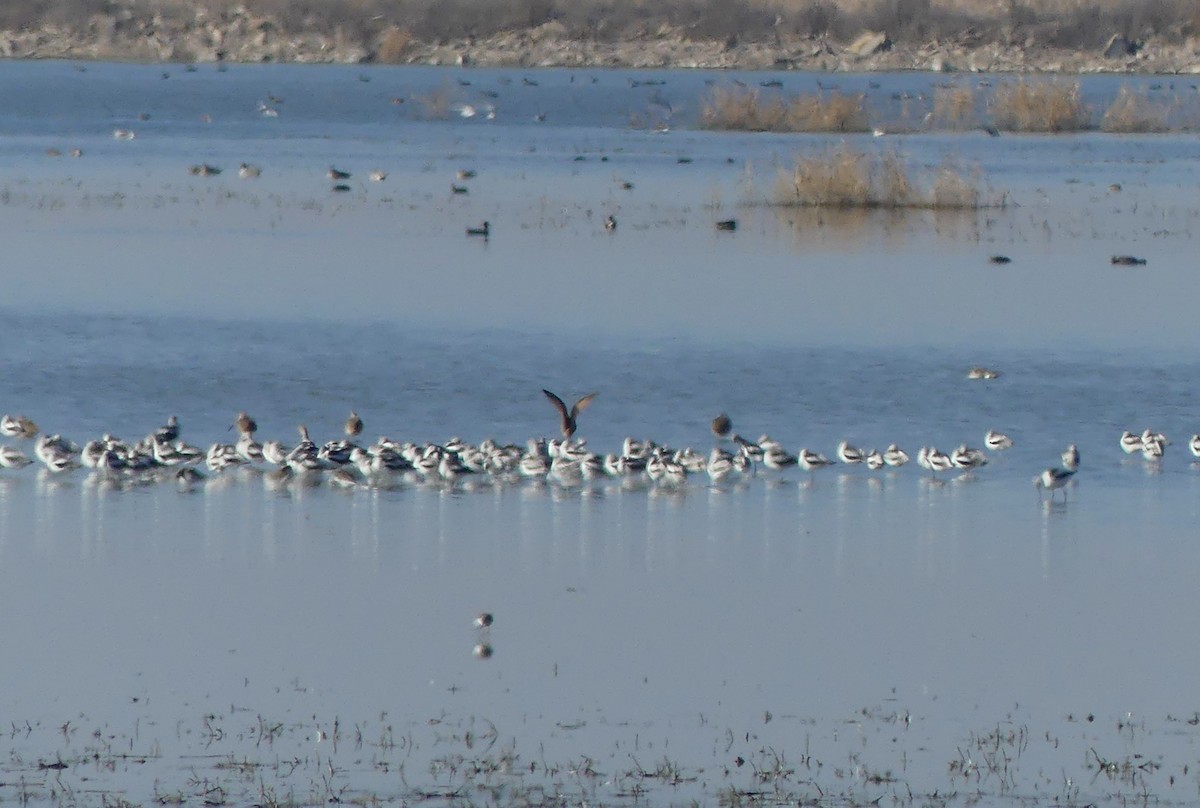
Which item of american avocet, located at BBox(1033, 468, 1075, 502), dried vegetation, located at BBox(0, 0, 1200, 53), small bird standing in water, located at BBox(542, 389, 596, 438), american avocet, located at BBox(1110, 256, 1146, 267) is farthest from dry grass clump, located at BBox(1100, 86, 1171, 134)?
american avocet, located at BBox(1033, 468, 1075, 502)

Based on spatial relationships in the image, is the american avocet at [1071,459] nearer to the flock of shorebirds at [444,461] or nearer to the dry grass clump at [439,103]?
the flock of shorebirds at [444,461]

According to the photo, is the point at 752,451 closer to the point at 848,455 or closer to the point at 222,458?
the point at 848,455

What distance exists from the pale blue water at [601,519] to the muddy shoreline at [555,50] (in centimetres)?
5247

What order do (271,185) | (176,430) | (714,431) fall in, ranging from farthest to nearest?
(271,185), (714,431), (176,430)

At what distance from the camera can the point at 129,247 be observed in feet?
84.8

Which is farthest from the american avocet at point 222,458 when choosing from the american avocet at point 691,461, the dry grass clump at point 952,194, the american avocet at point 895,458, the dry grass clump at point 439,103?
the dry grass clump at point 439,103

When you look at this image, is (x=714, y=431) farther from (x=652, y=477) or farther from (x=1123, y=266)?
(x=1123, y=266)

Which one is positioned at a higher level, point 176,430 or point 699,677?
point 176,430

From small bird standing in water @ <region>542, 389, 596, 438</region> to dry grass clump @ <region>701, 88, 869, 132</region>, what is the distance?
29.8 m

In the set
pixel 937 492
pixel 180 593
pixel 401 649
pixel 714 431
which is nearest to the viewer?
pixel 401 649

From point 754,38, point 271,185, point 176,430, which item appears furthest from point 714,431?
point 754,38

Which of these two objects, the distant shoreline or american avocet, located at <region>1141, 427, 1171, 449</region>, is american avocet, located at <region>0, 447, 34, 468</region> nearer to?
american avocet, located at <region>1141, 427, 1171, 449</region>

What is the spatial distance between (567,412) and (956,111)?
114 ft

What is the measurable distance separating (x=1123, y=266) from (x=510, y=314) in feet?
24.7
